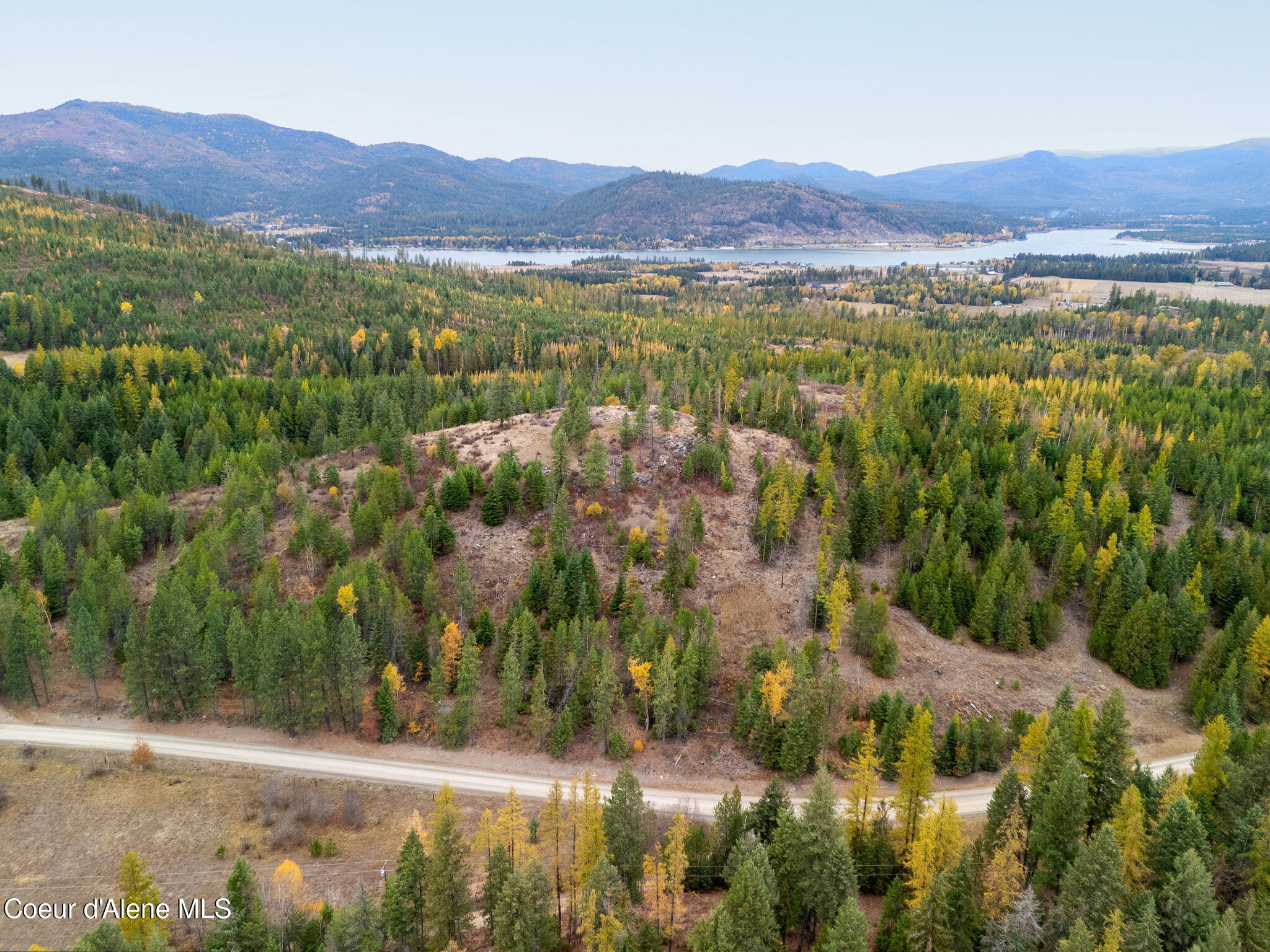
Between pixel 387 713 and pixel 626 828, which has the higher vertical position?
pixel 626 828

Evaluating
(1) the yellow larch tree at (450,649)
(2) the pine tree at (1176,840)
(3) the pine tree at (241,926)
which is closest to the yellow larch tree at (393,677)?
(1) the yellow larch tree at (450,649)

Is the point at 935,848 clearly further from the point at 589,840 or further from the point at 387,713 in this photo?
the point at 387,713

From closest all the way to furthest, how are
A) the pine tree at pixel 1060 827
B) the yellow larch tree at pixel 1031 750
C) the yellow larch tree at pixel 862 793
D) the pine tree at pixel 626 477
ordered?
the pine tree at pixel 1060 827, the yellow larch tree at pixel 862 793, the yellow larch tree at pixel 1031 750, the pine tree at pixel 626 477

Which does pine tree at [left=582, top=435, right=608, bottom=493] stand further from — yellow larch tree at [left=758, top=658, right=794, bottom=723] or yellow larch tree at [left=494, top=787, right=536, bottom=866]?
yellow larch tree at [left=494, top=787, right=536, bottom=866]

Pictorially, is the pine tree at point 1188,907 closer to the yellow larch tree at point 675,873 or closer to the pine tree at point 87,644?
the yellow larch tree at point 675,873

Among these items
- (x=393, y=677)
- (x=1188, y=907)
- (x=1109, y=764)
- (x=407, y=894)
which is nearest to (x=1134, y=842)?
(x=1188, y=907)
